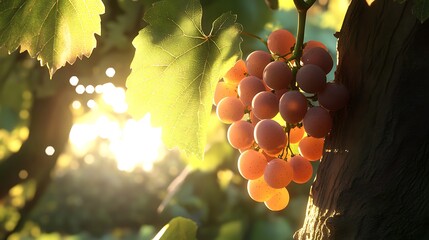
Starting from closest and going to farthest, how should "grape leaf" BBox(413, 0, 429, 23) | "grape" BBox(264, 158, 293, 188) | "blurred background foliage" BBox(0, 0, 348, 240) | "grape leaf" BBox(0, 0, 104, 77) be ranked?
"grape leaf" BBox(413, 0, 429, 23), "grape" BBox(264, 158, 293, 188), "grape leaf" BBox(0, 0, 104, 77), "blurred background foliage" BBox(0, 0, 348, 240)

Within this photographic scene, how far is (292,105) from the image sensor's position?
2.03 ft

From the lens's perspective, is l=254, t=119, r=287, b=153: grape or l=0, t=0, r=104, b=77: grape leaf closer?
l=254, t=119, r=287, b=153: grape

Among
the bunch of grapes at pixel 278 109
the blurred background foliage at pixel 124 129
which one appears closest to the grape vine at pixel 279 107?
the bunch of grapes at pixel 278 109

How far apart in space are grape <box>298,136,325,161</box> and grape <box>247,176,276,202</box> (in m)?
0.05

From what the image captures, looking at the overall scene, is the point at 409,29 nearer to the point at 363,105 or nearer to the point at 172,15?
the point at 363,105

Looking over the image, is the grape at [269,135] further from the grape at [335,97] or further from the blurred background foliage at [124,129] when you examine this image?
the blurred background foliage at [124,129]

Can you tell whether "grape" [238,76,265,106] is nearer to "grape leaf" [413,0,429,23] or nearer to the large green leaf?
the large green leaf

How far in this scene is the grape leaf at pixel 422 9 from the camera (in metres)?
0.54

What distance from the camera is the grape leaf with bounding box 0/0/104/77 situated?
0.77 m

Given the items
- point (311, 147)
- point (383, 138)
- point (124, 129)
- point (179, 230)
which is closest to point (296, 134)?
point (311, 147)

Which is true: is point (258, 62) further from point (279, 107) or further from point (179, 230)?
point (179, 230)

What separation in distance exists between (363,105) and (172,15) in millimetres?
221

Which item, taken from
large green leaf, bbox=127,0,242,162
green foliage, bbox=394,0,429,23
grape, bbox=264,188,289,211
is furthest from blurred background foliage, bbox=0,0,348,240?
green foliage, bbox=394,0,429,23

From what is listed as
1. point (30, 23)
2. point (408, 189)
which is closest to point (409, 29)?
point (408, 189)
